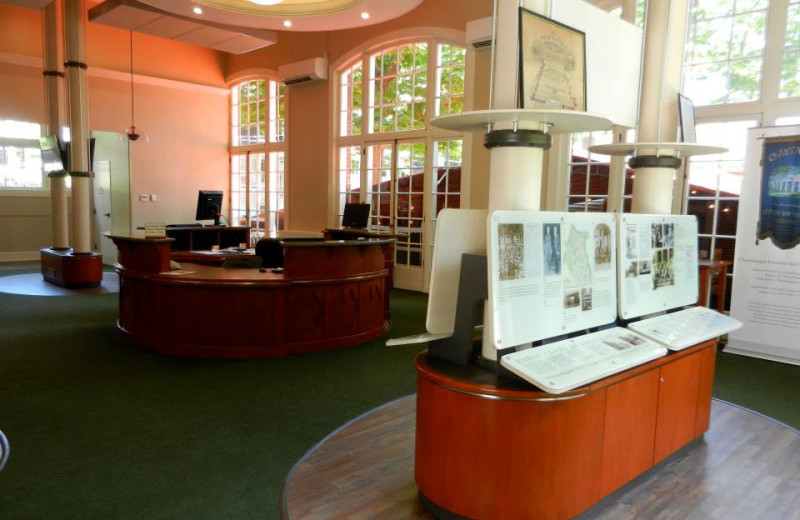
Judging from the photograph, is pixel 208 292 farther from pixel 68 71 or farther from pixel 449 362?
pixel 68 71

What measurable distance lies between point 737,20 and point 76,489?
7197 millimetres

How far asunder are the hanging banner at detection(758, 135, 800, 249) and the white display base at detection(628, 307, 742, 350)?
2579 millimetres

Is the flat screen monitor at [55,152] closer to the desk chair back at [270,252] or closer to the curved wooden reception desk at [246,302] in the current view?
the curved wooden reception desk at [246,302]

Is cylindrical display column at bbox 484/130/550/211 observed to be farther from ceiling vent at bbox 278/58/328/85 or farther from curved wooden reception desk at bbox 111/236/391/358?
ceiling vent at bbox 278/58/328/85

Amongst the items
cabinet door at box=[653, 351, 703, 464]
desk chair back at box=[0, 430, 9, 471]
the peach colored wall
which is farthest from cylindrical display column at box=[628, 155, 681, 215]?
the peach colored wall

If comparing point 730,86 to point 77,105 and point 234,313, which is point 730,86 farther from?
point 77,105

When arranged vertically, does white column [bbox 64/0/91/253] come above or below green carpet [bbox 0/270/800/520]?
above

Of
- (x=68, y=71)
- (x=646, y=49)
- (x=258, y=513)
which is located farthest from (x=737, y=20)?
(x=68, y=71)

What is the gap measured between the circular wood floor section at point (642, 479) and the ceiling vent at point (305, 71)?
8.11 metres

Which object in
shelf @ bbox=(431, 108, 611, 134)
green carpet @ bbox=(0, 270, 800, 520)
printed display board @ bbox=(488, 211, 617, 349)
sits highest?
shelf @ bbox=(431, 108, 611, 134)

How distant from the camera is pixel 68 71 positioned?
26.6 ft

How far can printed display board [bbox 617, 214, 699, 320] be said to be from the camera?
113 inches

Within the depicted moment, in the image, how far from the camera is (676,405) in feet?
9.67

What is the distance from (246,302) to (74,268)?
4783 millimetres
